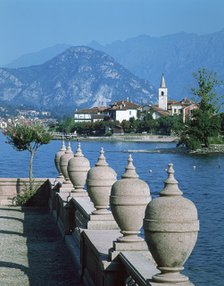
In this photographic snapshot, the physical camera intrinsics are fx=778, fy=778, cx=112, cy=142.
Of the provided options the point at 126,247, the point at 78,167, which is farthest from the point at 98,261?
the point at 78,167

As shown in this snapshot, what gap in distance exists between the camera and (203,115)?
125 metres

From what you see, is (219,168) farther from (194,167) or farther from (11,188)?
(11,188)

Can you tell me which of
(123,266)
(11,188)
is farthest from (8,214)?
(123,266)

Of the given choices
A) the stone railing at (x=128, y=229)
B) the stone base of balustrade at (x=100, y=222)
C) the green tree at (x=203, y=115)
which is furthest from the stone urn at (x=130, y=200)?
the green tree at (x=203, y=115)

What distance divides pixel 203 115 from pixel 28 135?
3877 inches

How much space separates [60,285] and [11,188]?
14141mm

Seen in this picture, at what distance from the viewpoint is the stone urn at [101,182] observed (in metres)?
11.1

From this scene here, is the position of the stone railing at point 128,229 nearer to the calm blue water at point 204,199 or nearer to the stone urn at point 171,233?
the stone urn at point 171,233

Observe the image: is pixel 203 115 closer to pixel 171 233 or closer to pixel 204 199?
pixel 204 199

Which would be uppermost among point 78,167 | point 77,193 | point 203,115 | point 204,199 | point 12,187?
point 203,115

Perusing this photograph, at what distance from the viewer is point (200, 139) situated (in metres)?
129

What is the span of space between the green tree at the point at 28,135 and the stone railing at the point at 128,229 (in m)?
12.3

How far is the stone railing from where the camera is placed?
6.24 meters

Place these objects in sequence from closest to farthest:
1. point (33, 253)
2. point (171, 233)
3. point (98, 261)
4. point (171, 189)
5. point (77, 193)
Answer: point (171, 233), point (171, 189), point (98, 261), point (33, 253), point (77, 193)
